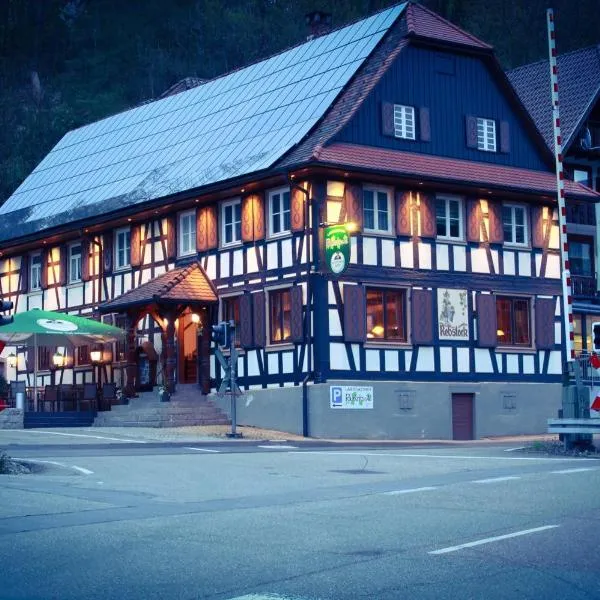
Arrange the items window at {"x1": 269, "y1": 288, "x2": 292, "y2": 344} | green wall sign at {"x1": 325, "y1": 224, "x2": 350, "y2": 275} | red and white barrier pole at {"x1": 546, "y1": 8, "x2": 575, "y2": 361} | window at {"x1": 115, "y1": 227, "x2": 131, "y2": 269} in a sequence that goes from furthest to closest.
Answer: window at {"x1": 115, "y1": 227, "x2": 131, "y2": 269}
window at {"x1": 269, "y1": 288, "x2": 292, "y2": 344}
green wall sign at {"x1": 325, "y1": 224, "x2": 350, "y2": 275}
red and white barrier pole at {"x1": 546, "y1": 8, "x2": 575, "y2": 361}

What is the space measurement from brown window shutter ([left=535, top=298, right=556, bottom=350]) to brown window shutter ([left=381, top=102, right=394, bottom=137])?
6.86 metres

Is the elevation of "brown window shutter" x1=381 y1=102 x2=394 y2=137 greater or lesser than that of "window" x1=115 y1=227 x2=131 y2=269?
greater

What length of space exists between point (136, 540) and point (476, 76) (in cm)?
2912

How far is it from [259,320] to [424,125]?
24.0 ft

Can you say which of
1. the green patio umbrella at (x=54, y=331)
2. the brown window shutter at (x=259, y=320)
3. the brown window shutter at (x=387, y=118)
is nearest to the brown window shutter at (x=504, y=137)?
the brown window shutter at (x=387, y=118)

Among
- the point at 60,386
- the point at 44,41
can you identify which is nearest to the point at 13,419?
the point at 60,386

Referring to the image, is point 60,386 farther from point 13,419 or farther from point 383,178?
point 383,178

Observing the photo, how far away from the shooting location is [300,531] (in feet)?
40.6

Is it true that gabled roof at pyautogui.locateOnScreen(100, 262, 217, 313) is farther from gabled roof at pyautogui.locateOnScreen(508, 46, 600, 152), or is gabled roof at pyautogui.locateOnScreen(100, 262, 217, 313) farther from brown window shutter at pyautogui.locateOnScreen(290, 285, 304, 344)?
gabled roof at pyautogui.locateOnScreen(508, 46, 600, 152)

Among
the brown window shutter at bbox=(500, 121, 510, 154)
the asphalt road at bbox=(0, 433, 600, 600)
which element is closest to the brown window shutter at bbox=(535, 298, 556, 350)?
the brown window shutter at bbox=(500, 121, 510, 154)

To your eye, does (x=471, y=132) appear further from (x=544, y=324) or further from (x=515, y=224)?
(x=544, y=324)

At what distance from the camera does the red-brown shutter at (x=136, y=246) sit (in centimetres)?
4047

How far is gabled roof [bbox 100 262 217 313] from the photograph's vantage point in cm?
3591

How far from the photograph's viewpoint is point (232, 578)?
966 cm
